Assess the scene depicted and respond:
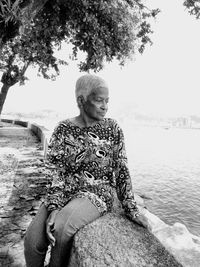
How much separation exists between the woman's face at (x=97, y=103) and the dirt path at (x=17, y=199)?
219cm

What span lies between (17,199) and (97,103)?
3799 millimetres

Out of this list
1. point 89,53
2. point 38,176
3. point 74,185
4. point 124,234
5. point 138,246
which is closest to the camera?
point 138,246

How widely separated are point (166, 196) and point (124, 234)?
19.2 m

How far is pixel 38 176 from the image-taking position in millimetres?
6684

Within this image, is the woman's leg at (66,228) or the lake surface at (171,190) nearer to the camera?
the woman's leg at (66,228)

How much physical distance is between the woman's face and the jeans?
854 mm

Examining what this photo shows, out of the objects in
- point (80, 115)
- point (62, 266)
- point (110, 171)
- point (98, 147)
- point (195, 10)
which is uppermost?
point (195, 10)

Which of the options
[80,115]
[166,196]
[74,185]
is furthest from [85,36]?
[166,196]

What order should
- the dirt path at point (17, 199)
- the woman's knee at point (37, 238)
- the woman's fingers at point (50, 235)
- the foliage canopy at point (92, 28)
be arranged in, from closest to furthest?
the woman's fingers at point (50, 235)
the woman's knee at point (37, 238)
the dirt path at point (17, 199)
the foliage canopy at point (92, 28)

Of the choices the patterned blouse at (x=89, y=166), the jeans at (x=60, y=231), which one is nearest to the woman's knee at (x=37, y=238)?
the jeans at (x=60, y=231)

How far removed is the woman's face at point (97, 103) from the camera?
2238 mm

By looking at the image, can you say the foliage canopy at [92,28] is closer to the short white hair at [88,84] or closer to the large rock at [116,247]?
the short white hair at [88,84]

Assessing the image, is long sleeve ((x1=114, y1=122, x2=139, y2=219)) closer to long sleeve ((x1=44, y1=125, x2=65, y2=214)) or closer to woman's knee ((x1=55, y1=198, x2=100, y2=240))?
woman's knee ((x1=55, y1=198, x2=100, y2=240))

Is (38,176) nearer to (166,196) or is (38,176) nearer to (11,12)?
(11,12)
